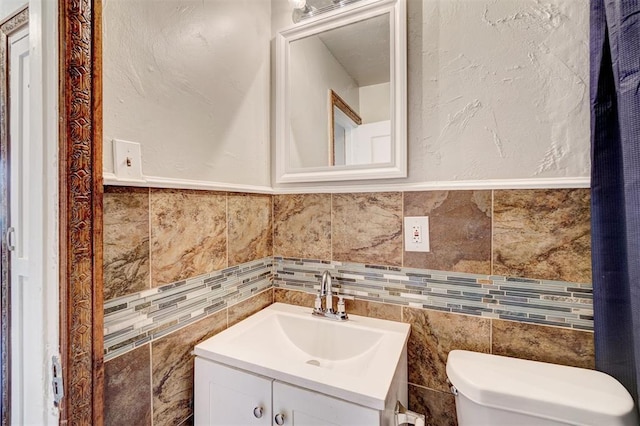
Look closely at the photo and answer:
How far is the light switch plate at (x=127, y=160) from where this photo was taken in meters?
0.71

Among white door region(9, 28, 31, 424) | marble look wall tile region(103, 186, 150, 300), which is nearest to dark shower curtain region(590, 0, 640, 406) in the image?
marble look wall tile region(103, 186, 150, 300)

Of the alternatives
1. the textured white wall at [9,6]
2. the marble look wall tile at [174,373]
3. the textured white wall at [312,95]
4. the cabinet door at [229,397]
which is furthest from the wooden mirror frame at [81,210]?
the textured white wall at [312,95]

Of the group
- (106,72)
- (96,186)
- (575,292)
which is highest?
(106,72)

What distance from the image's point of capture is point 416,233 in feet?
3.39

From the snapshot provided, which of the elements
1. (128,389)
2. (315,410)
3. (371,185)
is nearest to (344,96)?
(371,185)

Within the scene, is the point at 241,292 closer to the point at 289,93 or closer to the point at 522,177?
the point at 289,93

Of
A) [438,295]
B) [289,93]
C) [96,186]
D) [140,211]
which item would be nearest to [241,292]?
[140,211]

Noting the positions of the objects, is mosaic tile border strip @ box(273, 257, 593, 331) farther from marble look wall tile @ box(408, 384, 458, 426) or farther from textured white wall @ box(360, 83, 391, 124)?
textured white wall @ box(360, 83, 391, 124)

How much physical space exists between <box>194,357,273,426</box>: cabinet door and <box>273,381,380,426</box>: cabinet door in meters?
0.04

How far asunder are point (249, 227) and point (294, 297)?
0.38 metres

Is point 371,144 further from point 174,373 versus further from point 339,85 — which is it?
point 174,373

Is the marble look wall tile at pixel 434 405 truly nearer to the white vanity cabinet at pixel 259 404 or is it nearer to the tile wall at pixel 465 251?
the tile wall at pixel 465 251

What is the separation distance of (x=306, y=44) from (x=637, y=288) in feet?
4.39

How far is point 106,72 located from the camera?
2.29ft
